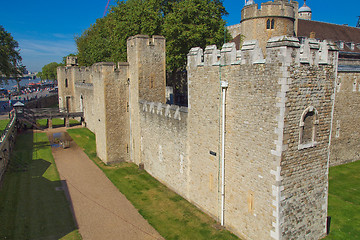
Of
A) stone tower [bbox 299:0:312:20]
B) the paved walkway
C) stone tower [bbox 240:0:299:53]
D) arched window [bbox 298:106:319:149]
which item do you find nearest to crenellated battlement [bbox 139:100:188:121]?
the paved walkway

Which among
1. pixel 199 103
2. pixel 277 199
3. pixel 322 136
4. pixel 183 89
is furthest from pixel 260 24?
pixel 277 199

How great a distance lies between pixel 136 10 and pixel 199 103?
17.8m

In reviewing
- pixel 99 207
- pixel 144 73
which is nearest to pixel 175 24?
pixel 144 73

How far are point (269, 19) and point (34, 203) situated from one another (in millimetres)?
24262

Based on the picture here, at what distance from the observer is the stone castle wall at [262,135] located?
8953 millimetres

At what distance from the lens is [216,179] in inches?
472

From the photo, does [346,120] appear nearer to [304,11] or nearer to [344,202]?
[344,202]

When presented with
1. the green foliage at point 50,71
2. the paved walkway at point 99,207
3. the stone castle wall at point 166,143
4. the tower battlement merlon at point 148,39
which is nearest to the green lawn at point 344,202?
the stone castle wall at point 166,143

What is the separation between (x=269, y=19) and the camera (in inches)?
1064

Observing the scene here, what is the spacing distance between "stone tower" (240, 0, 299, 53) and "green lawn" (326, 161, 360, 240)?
13967 millimetres

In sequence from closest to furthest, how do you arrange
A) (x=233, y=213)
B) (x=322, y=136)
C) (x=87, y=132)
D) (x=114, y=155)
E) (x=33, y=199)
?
(x=322, y=136) → (x=233, y=213) → (x=33, y=199) → (x=114, y=155) → (x=87, y=132)

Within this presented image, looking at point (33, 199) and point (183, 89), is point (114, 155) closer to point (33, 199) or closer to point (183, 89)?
point (33, 199)

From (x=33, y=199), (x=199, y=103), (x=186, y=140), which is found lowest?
(x=33, y=199)

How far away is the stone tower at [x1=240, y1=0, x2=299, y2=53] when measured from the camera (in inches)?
1041
